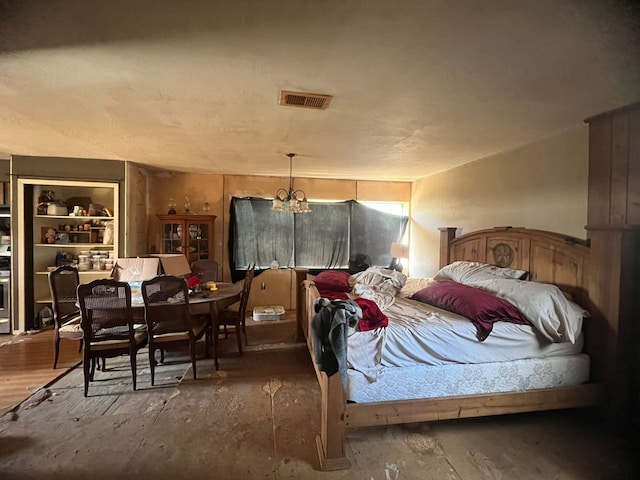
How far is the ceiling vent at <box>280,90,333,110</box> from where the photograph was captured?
1.90 meters

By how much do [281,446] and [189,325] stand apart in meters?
1.27

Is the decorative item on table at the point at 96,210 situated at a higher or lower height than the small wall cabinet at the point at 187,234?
higher

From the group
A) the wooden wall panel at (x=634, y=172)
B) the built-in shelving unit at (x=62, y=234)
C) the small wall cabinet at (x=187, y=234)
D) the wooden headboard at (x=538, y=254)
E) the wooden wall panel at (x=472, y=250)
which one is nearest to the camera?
the wooden wall panel at (x=634, y=172)

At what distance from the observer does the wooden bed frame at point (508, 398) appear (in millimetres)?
1751

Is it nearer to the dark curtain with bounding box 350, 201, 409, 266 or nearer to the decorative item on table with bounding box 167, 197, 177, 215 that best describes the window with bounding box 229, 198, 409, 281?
the dark curtain with bounding box 350, 201, 409, 266

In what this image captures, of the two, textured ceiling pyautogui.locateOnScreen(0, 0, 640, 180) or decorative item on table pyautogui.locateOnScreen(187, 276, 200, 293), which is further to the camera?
decorative item on table pyautogui.locateOnScreen(187, 276, 200, 293)

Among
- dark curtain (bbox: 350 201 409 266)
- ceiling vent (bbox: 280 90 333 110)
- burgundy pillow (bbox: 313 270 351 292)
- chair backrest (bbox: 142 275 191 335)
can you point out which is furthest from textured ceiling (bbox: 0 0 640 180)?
dark curtain (bbox: 350 201 409 266)

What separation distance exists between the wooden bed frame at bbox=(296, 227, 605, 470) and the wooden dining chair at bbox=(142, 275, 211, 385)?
1222 millimetres

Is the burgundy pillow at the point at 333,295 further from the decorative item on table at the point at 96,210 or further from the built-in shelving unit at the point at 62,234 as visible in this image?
the decorative item on table at the point at 96,210

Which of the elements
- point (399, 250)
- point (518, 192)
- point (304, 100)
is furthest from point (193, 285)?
point (518, 192)

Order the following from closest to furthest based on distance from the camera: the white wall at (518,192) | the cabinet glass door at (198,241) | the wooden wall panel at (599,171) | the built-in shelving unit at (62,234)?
1. the wooden wall panel at (599,171)
2. the white wall at (518,192)
3. the built-in shelving unit at (62,234)
4. the cabinet glass door at (198,241)

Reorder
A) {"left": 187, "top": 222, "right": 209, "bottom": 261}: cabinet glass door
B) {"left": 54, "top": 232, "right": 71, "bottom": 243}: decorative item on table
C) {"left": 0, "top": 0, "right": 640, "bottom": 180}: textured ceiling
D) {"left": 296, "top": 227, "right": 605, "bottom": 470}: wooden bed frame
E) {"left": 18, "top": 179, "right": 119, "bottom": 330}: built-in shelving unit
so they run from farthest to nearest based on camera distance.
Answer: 1. {"left": 187, "top": 222, "right": 209, "bottom": 261}: cabinet glass door
2. {"left": 54, "top": 232, "right": 71, "bottom": 243}: decorative item on table
3. {"left": 18, "top": 179, "right": 119, "bottom": 330}: built-in shelving unit
4. {"left": 296, "top": 227, "right": 605, "bottom": 470}: wooden bed frame
5. {"left": 0, "top": 0, "right": 640, "bottom": 180}: textured ceiling

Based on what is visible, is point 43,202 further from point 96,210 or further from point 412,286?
point 412,286

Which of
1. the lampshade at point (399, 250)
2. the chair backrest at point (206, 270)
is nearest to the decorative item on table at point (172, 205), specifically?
the chair backrest at point (206, 270)
